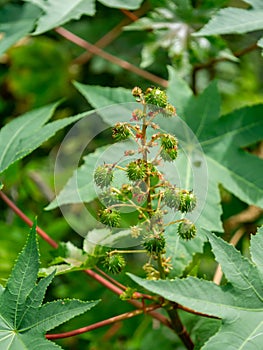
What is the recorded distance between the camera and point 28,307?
1188 mm

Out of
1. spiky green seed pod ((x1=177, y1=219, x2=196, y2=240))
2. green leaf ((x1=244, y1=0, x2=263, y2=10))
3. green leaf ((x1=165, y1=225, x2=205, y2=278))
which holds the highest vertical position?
green leaf ((x1=244, y1=0, x2=263, y2=10))

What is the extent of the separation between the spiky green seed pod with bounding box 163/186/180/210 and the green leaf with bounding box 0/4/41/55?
82 centimetres

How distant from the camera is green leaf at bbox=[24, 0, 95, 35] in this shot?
167 centimetres

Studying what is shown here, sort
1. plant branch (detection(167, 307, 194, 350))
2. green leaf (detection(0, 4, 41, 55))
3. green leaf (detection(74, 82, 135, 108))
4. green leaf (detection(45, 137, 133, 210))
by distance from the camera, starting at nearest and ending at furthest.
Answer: plant branch (detection(167, 307, 194, 350)), green leaf (detection(45, 137, 133, 210)), green leaf (detection(74, 82, 135, 108)), green leaf (detection(0, 4, 41, 55))

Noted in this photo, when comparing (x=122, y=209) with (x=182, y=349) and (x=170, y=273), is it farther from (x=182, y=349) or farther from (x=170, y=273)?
(x=182, y=349)

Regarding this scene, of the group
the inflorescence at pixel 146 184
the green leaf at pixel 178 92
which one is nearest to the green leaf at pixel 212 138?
the green leaf at pixel 178 92

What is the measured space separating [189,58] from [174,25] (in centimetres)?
11

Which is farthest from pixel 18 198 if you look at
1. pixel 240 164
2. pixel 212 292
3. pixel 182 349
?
pixel 212 292

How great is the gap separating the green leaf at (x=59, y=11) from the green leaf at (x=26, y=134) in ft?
0.74

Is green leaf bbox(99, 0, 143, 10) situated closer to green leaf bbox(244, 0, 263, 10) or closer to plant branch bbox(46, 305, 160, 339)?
green leaf bbox(244, 0, 263, 10)

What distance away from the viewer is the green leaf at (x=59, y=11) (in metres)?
1.67

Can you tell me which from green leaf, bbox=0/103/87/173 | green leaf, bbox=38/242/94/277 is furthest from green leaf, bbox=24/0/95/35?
green leaf, bbox=38/242/94/277

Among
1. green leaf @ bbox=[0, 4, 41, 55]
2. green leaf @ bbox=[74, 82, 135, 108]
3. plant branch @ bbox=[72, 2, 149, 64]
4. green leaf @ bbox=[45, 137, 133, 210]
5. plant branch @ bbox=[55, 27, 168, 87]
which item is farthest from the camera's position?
plant branch @ bbox=[72, 2, 149, 64]

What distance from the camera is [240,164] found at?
1.64 meters
